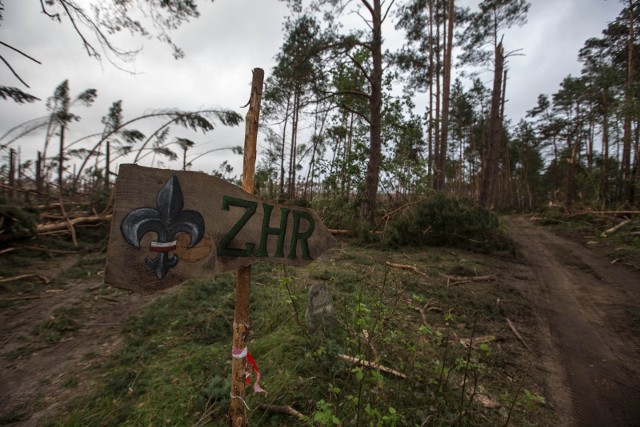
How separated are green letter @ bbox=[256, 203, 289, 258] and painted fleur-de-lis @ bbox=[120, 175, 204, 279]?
0.34 m

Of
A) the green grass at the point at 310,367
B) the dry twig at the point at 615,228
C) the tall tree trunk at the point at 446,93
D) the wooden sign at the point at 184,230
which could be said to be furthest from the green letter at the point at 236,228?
the dry twig at the point at 615,228

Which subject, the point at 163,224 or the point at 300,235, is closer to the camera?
the point at 163,224

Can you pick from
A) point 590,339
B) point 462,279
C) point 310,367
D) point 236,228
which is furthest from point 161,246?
point 462,279

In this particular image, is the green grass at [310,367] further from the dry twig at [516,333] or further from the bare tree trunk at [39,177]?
the bare tree trunk at [39,177]

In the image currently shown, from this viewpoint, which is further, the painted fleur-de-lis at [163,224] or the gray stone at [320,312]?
the gray stone at [320,312]

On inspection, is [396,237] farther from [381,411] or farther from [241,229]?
[241,229]

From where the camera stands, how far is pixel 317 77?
308 inches

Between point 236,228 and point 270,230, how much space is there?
170 mm

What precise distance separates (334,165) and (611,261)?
7428 millimetres

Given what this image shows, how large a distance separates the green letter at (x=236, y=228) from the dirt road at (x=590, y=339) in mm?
2613

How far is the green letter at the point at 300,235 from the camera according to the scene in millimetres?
1549

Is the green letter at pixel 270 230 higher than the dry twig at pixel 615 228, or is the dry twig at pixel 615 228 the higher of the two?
the dry twig at pixel 615 228

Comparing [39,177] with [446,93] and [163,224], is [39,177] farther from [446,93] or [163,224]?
[446,93]

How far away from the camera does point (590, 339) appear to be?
333cm
